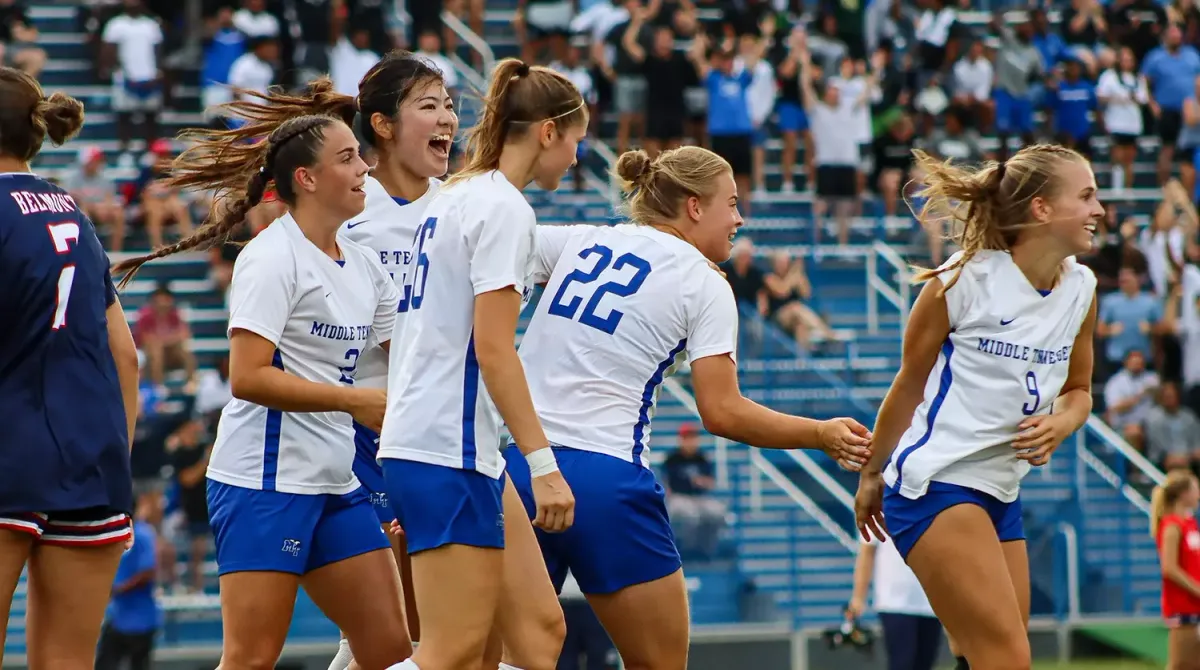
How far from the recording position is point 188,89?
18703 mm

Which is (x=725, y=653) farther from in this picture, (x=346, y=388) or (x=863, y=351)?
(x=346, y=388)

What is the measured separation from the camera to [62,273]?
491 centimetres

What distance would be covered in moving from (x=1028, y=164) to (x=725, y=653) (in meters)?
8.72

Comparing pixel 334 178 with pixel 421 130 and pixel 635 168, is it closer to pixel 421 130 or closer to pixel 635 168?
pixel 421 130

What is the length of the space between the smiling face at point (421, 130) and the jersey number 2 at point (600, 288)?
104cm

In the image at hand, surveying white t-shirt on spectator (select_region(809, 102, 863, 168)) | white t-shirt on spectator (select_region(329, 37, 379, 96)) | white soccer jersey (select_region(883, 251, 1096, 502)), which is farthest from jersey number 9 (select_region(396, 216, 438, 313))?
white t-shirt on spectator (select_region(809, 102, 863, 168))

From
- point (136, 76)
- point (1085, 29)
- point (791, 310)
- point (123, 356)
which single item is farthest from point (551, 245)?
point (1085, 29)

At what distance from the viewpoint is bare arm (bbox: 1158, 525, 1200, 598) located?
11320mm

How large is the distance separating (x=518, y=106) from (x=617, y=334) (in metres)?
0.80

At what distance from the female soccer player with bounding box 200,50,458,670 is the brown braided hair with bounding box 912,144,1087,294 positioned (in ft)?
5.82

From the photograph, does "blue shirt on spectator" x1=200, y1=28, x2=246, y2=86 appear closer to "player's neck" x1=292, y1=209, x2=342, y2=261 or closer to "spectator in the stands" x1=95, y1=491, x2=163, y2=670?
"spectator in the stands" x1=95, y1=491, x2=163, y2=670

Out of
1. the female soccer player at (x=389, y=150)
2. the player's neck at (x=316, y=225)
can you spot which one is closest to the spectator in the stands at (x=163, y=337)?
the female soccer player at (x=389, y=150)

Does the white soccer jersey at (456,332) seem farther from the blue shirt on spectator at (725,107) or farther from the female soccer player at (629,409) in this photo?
the blue shirt on spectator at (725,107)

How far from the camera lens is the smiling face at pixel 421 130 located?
6164mm
